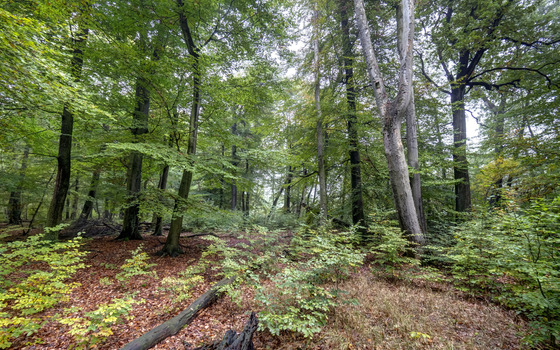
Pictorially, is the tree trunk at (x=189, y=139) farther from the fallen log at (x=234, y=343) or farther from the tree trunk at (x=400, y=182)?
the tree trunk at (x=400, y=182)

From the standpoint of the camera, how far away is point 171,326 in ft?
11.8

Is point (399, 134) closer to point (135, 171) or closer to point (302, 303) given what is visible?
point (302, 303)

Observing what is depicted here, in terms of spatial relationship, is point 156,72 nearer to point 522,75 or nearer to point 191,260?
point 191,260

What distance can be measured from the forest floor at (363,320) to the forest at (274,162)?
0.04m

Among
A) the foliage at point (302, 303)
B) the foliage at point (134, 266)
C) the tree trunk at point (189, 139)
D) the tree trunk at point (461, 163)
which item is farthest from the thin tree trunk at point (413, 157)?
the foliage at point (134, 266)

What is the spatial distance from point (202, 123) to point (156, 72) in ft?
7.42

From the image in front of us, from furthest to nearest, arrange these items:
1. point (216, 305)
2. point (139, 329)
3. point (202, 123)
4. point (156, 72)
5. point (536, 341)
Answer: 1. point (202, 123)
2. point (156, 72)
3. point (216, 305)
4. point (139, 329)
5. point (536, 341)

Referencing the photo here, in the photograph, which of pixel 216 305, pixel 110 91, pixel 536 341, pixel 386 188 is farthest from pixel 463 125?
pixel 110 91

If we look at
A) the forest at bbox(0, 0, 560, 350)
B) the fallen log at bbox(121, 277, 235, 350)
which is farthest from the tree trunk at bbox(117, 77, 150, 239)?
the fallen log at bbox(121, 277, 235, 350)

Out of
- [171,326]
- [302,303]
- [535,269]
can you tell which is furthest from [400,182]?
[171,326]

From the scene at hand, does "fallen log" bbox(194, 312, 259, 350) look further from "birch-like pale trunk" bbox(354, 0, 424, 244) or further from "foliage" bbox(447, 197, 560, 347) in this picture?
"birch-like pale trunk" bbox(354, 0, 424, 244)

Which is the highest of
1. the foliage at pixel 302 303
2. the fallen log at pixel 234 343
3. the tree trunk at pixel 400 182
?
the tree trunk at pixel 400 182

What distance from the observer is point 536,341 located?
2.32 m

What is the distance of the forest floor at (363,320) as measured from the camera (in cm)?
270
